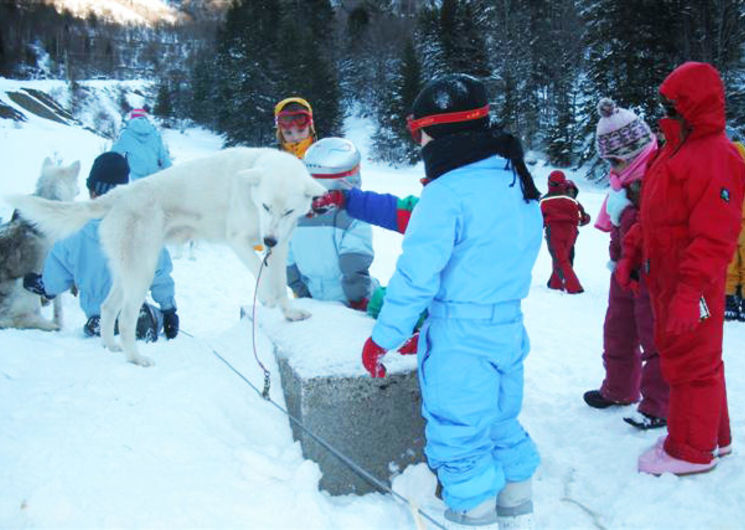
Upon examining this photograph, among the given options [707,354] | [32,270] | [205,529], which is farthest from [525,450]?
[32,270]

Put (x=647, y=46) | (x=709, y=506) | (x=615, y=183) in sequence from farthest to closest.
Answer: (x=647, y=46) < (x=615, y=183) < (x=709, y=506)

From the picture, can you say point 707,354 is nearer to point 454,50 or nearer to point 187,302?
point 187,302

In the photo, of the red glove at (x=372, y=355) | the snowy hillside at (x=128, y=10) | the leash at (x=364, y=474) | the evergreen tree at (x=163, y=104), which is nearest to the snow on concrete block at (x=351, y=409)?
the leash at (x=364, y=474)

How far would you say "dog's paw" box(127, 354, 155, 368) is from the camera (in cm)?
304

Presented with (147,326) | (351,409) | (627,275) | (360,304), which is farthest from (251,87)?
(351,409)

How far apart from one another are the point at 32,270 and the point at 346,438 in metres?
4.00

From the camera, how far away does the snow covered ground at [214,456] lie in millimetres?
1919

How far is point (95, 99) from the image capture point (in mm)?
37812

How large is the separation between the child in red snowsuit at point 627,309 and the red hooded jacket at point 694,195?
0.46m

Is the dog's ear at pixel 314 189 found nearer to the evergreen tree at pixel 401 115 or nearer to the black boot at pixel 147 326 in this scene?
the black boot at pixel 147 326

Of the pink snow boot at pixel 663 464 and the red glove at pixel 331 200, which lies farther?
the red glove at pixel 331 200

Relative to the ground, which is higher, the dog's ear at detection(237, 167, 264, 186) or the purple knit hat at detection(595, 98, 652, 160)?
the purple knit hat at detection(595, 98, 652, 160)

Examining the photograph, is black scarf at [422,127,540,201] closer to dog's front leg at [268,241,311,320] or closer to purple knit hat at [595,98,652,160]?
purple knit hat at [595,98,652,160]

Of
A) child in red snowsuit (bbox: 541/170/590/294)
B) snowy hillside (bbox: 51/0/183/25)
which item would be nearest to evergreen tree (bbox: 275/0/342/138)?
snowy hillside (bbox: 51/0/183/25)
